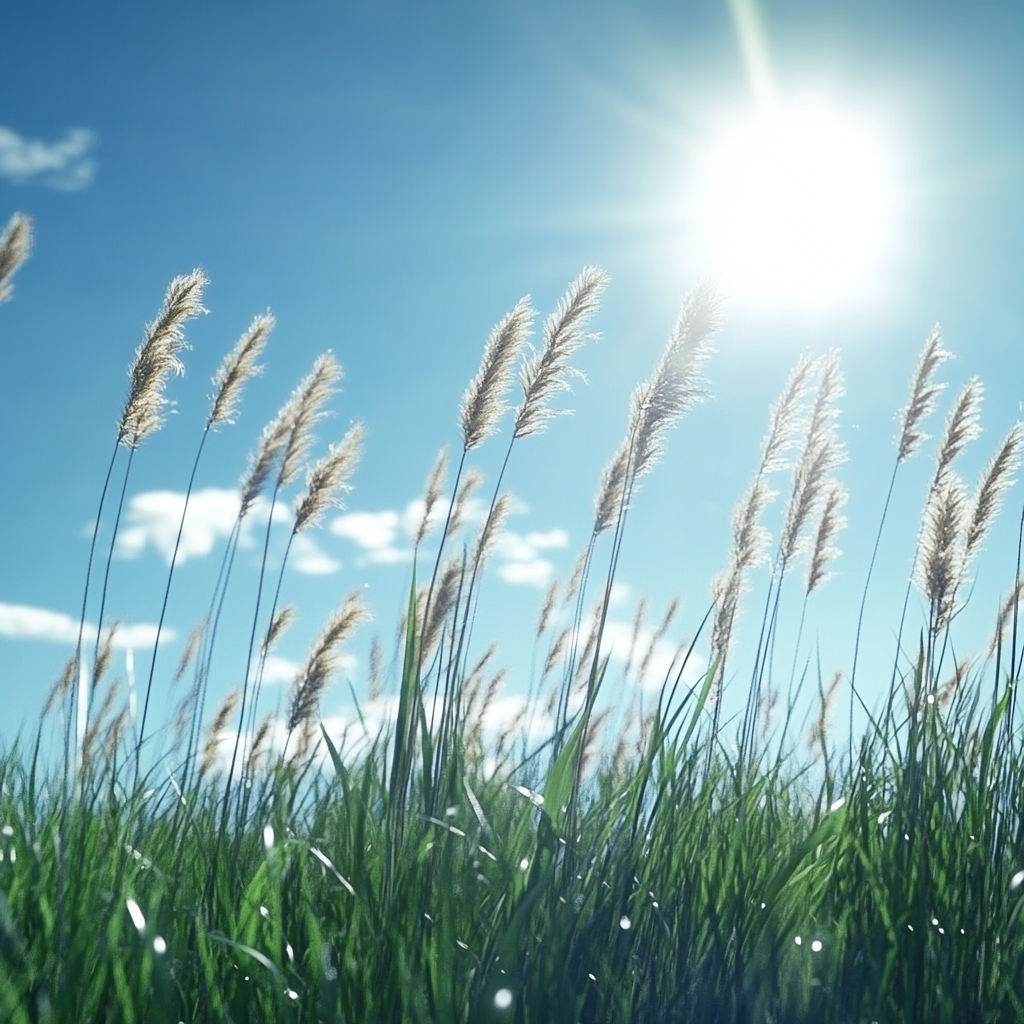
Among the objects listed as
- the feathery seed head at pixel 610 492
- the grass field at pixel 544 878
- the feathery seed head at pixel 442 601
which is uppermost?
the feathery seed head at pixel 610 492

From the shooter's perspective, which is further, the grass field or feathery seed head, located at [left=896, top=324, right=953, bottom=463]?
feathery seed head, located at [left=896, top=324, right=953, bottom=463]

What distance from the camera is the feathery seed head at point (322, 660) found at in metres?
3.15

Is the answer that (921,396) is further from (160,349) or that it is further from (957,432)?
(160,349)

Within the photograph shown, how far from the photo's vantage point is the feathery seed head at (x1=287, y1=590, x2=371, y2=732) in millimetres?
3150

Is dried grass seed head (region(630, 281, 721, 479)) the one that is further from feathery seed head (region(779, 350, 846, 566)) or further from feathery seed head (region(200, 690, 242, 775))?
feathery seed head (region(200, 690, 242, 775))

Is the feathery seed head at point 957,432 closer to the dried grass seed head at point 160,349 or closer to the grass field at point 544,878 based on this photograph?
the grass field at point 544,878

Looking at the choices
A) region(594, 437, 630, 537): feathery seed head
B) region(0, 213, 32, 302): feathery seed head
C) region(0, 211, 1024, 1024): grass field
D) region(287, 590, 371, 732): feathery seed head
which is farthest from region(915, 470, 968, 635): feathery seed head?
region(0, 213, 32, 302): feathery seed head

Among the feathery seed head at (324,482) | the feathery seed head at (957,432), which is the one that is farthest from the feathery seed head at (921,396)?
the feathery seed head at (324,482)

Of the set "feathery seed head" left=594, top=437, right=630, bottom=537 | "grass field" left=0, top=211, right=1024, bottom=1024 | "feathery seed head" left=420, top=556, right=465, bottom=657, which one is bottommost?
"grass field" left=0, top=211, right=1024, bottom=1024

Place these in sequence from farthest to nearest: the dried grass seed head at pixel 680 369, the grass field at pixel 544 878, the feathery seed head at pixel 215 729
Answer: the feathery seed head at pixel 215 729 → the dried grass seed head at pixel 680 369 → the grass field at pixel 544 878

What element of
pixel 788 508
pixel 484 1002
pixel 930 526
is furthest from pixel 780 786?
pixel 484 1002

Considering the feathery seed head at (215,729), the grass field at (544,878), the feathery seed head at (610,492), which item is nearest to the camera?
the grass field at (544,878)

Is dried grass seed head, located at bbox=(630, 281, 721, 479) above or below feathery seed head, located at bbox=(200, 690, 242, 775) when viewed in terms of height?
above

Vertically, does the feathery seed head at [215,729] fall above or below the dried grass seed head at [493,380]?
below
